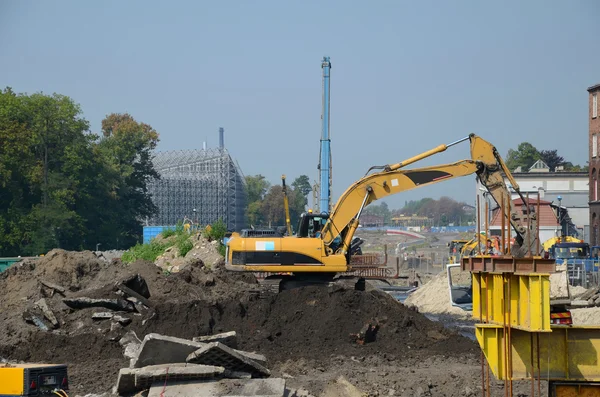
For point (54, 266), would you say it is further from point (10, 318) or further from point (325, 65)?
point (325, 65)

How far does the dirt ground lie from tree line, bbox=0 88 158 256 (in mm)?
41494

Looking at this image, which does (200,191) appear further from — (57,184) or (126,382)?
(126,382)

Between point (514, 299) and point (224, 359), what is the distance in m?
4.70

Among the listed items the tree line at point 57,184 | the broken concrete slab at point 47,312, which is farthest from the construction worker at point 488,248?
the tree line at point 57,184

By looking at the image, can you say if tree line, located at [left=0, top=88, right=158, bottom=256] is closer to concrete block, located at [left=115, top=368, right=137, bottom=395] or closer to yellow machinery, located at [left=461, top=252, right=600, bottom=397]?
concrete block, located at [left=115, top=368, right=137, bottom=395]

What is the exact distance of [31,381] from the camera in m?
10.1

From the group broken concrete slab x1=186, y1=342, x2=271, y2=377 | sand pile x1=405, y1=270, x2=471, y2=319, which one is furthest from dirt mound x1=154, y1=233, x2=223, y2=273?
broken concrete slab x1=186, y1=342, x2=271, y2=377

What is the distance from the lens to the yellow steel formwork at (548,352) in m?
11.0

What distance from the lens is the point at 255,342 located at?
696 inches

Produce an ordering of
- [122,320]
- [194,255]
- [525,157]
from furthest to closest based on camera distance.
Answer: [525,157] < [194,255] < [122,320]

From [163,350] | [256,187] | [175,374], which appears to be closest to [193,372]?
[175,374]

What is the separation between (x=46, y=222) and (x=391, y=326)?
4771 centimetres

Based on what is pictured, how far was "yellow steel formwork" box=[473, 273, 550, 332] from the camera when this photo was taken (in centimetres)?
1055

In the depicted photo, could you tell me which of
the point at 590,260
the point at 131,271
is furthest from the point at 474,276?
the point at 590,260
